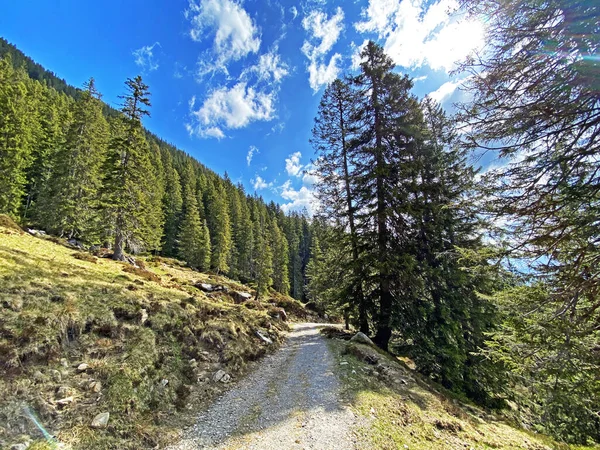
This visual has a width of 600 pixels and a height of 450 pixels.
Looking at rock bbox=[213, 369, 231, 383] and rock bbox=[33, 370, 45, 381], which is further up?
rock bbox=[33, 370, 45, 381]

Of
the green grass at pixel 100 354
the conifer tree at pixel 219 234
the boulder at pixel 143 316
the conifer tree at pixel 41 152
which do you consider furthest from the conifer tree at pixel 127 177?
the conifer tree at pixel 219 234

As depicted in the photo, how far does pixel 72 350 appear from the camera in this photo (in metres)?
7.27

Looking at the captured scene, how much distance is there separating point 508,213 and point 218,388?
344 inches

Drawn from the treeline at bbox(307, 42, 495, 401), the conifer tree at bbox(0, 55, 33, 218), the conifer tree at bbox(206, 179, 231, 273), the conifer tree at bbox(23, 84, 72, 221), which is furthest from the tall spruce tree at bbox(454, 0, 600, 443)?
the conifer tree at bbox(206, 179, 231, 273)

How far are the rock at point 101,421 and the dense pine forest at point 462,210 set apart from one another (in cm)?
833

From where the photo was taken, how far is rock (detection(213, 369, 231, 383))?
343 inches

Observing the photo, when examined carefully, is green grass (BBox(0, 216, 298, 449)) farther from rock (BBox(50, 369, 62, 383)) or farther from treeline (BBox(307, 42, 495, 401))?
treeline (BBox(307, 42, 495, 401))

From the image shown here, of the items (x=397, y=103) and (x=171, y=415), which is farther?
(x=397, y=103)

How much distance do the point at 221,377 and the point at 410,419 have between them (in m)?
5.65

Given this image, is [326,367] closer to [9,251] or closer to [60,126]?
[9,251]

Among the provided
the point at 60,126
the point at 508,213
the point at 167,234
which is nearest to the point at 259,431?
the point at 508,213

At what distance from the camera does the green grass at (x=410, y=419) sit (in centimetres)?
599

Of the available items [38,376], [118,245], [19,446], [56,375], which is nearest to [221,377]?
[56,375]

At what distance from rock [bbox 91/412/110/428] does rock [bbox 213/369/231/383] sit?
3.37m
